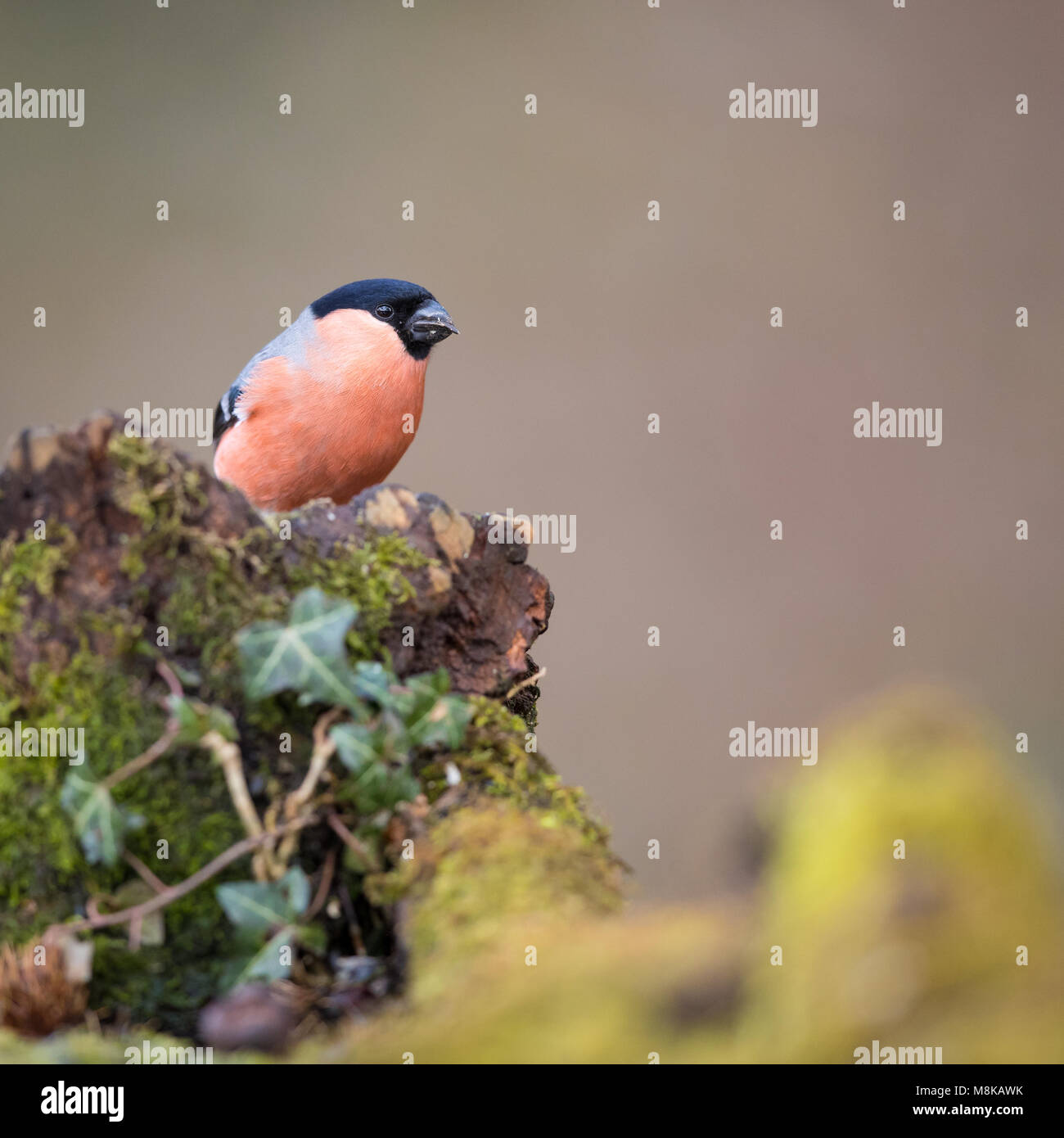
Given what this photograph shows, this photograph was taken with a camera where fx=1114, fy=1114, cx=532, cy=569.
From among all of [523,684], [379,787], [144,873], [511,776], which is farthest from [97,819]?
[523,684]

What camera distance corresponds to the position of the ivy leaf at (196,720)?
1.25 meters

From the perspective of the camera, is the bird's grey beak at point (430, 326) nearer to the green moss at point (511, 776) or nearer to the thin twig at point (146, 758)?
the green moss at point (511, 776)

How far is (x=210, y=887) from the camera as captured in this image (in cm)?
133

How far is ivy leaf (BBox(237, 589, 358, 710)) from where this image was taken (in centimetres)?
134

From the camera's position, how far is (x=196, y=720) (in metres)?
1.26

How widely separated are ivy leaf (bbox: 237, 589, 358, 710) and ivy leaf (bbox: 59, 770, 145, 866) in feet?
0.65

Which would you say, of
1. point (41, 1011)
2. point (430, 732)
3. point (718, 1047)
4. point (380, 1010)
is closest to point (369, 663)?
point (430, 732)

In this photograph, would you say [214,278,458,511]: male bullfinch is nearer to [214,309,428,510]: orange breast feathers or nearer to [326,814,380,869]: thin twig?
[214,309,428,510]: orange breast feathers

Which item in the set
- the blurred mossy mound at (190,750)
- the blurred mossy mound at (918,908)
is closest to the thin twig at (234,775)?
the blurred mossy mound at (190,750)

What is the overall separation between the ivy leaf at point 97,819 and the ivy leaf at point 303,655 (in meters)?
0.20

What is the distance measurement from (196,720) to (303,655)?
152 millimetres

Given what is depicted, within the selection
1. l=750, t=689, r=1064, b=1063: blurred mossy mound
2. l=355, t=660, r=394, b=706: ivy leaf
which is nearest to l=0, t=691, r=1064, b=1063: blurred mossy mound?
l=750, t=689, r=1064, b=1063: blurred mossy mound
